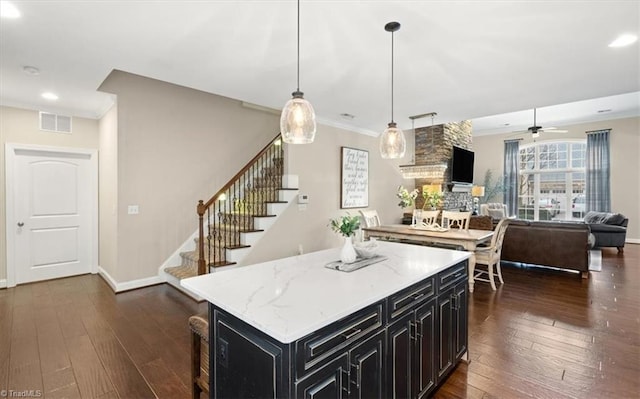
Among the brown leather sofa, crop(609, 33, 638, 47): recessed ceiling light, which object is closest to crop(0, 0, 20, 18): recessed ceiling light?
crop(609, 33, 638, 47): recessed ceiling light

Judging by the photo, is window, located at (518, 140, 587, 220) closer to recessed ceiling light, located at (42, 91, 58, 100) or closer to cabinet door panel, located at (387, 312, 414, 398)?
cabinet door panel, located at (387, 312, 414, 398)

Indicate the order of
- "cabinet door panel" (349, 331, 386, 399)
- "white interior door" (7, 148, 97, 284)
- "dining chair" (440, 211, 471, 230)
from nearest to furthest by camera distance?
1. "cabinet door panel" (349, 331, 386, 399)
2. "white interior door" (7, 148, 97, 284)
3. "dining chair" (440, 211, 471, 230)

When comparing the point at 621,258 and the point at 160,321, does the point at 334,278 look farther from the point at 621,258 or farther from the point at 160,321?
the point at 621,258

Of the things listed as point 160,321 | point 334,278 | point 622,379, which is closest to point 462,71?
point 334,278

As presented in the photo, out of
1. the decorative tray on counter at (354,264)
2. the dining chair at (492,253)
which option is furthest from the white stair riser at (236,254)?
the dining chair at (492,253)

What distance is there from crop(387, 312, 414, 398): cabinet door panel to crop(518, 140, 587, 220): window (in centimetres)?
961

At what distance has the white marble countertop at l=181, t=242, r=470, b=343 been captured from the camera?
1259mm

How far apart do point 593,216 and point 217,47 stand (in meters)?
9.11

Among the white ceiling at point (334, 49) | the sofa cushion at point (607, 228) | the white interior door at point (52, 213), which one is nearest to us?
the white ceiling at point (334, 49)

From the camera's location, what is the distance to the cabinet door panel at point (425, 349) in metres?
1.89

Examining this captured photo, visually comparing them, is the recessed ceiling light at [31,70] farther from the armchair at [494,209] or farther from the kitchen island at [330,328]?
the armchair at [494,209]

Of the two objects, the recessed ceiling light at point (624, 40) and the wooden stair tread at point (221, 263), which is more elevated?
the recessed ceiling light at point (624, 40)

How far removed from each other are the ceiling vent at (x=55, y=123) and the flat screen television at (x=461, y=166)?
320 inches

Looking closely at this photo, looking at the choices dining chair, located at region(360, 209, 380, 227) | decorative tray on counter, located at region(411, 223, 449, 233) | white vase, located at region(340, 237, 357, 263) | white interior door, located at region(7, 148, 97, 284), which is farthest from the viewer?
dining chair, located at region(360, 209, 380, 227)
